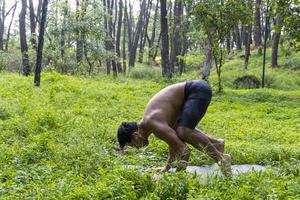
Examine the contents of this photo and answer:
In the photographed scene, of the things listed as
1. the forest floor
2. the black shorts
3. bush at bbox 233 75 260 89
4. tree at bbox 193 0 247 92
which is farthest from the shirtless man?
bush at bbox 233 75 260 89

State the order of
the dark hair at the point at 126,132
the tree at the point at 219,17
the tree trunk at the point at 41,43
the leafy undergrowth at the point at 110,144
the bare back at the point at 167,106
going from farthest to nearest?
the tree at the point at 219,17 < the tree trunk at the point at 41,43 < the dark hair at the point at 126,132 < the bare back at the point at 167,106 < the leafy undergrowth at the point at 110,144

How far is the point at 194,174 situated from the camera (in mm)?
4902

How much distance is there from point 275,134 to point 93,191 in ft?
18.3

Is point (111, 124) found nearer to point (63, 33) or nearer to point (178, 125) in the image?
point (178, 125)

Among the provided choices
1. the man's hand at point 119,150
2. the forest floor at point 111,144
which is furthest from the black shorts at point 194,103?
the man's hand at point 119,150

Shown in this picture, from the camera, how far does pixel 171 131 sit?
5.16 metres

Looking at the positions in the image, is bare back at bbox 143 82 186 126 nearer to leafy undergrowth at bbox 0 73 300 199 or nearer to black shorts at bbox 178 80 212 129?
black shorts at bbox 178 80 212 129

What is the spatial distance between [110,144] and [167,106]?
2403 millimetres

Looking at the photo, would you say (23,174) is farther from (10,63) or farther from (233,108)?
(10,63)

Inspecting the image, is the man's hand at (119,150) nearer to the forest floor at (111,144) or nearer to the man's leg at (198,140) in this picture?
the forest floor at (111,144)

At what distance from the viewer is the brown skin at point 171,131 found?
17.0 feet

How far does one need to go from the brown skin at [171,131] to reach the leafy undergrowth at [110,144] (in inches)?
17.5

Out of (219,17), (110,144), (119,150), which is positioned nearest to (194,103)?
(119,150)

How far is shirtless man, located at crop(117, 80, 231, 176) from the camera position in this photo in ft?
17.0
